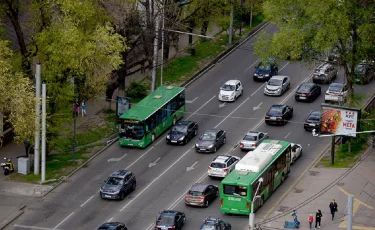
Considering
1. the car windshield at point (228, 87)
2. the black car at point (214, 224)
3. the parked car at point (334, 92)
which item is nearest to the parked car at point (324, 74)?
the parked car at point (334, 92)

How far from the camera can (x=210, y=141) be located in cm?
8106

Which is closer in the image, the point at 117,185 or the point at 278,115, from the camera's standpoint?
the point at 117,185

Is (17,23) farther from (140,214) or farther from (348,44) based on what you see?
(348,44)

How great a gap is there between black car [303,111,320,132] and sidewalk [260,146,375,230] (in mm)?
6062

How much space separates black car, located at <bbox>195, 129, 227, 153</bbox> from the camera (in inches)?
3182

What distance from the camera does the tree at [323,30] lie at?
78000 mm

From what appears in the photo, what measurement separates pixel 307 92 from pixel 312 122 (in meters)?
7.55

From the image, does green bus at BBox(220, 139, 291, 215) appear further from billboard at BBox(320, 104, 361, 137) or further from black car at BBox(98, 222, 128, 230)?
black car at BBox(98, 222, 128, 230)

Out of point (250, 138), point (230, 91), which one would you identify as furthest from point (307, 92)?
point (250, 138)

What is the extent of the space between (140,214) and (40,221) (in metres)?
7.18

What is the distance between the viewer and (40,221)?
69.6 meters

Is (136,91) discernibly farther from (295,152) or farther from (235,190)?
(235,190)

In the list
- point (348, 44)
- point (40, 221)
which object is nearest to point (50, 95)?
point (40, 221)

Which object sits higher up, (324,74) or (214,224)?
(324,74)
